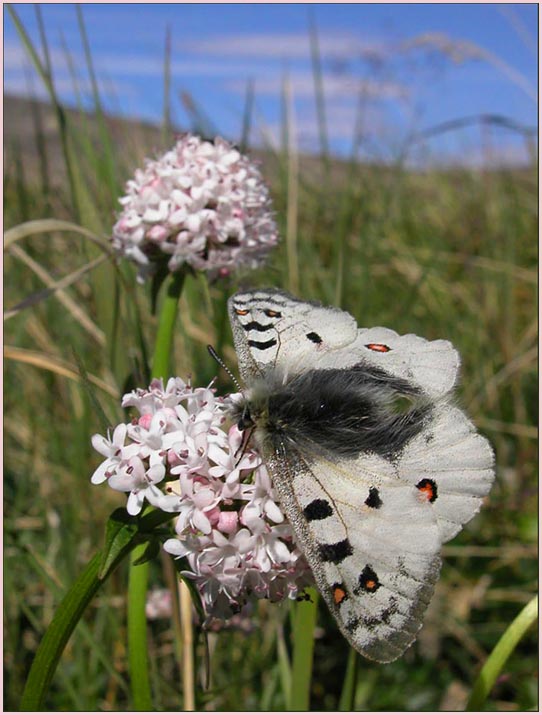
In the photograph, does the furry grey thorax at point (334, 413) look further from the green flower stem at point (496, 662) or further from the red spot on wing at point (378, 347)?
the green flower stem at point (496, 662)

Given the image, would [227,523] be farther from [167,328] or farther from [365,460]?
[167,328]

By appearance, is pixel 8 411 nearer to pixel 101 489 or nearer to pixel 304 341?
pixel 101 489

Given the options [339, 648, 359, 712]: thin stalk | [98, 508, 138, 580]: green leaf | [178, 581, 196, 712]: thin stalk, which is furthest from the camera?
[178, 581, 196, 712]: thin stalk

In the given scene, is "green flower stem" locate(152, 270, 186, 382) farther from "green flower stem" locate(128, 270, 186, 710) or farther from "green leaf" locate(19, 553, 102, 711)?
"green leaf" locate(19, 553, 102, 711)

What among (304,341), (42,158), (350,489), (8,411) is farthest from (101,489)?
(350,489)

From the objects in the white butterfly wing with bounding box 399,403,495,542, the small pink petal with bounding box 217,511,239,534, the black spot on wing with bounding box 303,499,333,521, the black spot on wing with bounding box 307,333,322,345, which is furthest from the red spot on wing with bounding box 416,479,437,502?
the black spot on wing with bounding box 307,333,322,345

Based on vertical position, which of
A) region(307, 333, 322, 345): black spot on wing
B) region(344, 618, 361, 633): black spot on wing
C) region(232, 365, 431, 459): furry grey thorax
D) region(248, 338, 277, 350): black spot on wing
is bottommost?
region(344, 618, 361, 633): black spot on wing

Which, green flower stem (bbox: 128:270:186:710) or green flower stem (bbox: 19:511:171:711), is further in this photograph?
green flower stem (bbox: 128:270:186:710)
